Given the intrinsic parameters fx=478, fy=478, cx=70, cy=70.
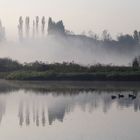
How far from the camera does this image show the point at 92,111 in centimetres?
1418

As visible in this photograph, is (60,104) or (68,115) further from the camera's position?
(60,104)

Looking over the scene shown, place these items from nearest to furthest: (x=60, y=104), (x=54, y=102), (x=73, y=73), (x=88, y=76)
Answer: (x=60, y=104) < (x=54, y=102) < (x=88, y=76) < (x=73, y=73)

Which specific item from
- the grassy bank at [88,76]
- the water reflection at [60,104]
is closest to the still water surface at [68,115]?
the water reflection at [60,104]

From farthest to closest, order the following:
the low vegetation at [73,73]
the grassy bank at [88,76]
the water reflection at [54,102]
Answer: the low vegetation at [73,73], the grassy bank at [88,76], the water reflection at [54,102]

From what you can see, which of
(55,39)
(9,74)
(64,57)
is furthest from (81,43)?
(9,74)

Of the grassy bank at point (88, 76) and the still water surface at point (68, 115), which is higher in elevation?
the grassy bank at point (88, 76)

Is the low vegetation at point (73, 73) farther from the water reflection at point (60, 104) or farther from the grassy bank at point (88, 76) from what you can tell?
the water reflection at point (60, 104)

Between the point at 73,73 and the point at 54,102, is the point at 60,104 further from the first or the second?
the point at 73,73

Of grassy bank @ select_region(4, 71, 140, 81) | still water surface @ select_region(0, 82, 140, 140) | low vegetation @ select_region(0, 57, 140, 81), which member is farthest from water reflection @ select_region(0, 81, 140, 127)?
low vegetation @ select_region(0, 57, 140, 81)

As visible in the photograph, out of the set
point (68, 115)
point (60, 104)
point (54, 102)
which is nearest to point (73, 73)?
point (54, 102)

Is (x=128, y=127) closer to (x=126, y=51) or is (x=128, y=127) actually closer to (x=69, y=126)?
(x=69, y=126)

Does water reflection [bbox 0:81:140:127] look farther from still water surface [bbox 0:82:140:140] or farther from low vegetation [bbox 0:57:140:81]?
low vegetation [bbox 0:57:140:81]

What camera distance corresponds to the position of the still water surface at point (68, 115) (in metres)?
10.0

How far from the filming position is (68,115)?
13.2 meters
